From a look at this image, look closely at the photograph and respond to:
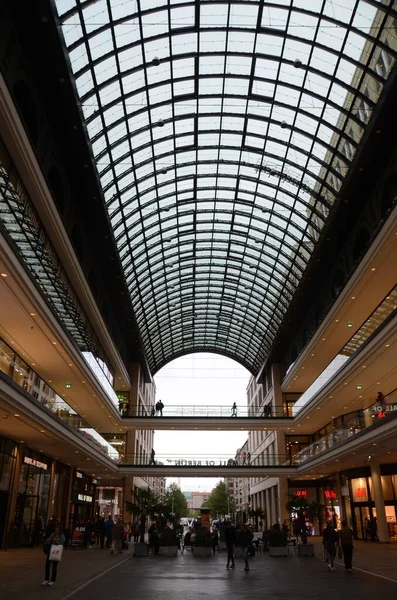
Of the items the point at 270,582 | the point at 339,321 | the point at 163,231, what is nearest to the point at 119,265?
the point at 163,231

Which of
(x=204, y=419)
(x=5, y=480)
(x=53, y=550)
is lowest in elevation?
(x=53, y=550)

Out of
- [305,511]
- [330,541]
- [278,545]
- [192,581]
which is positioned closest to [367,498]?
[305,511]

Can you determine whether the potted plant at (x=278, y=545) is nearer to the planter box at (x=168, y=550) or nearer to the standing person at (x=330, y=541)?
the planter box at (x=168, y=550)

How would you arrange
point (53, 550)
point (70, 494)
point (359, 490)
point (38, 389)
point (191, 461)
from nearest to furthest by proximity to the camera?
point (53, 550)
point (38, 389)
point (359, 490)
point (70, 494)
point (191, 461)

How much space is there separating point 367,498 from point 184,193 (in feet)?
84.0

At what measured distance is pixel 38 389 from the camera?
24828 millimetres

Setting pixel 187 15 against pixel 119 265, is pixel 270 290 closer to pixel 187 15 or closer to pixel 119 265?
pixel 119 265

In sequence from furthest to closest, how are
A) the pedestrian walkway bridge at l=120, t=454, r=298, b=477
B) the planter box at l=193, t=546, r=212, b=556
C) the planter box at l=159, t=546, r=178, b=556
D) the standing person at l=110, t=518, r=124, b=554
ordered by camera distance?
1. the pedestrian walkway bridge at l=120, t=454, r=298, b=477
2. the standing person at l=110, t=518, r=124, b=554
3. the planter box at l=193, t=546, r=212, b=556
4. the planter box at l=159, t=546, r=178, b=556

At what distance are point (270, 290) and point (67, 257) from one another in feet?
88.0

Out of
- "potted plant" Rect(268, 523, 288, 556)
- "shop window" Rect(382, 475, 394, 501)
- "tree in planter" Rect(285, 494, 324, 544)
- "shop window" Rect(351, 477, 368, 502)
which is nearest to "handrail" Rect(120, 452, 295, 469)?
"shop window" Rect(351, 477, 368, 502)

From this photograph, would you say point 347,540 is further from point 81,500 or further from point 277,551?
point 81,500

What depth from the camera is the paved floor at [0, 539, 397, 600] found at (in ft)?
40.3

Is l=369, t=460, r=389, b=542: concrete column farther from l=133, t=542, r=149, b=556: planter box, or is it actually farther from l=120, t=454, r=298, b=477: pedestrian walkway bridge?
l=133, t=542, r=149, b=556: planter box

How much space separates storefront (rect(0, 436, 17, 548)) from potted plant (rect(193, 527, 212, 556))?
10051mm
